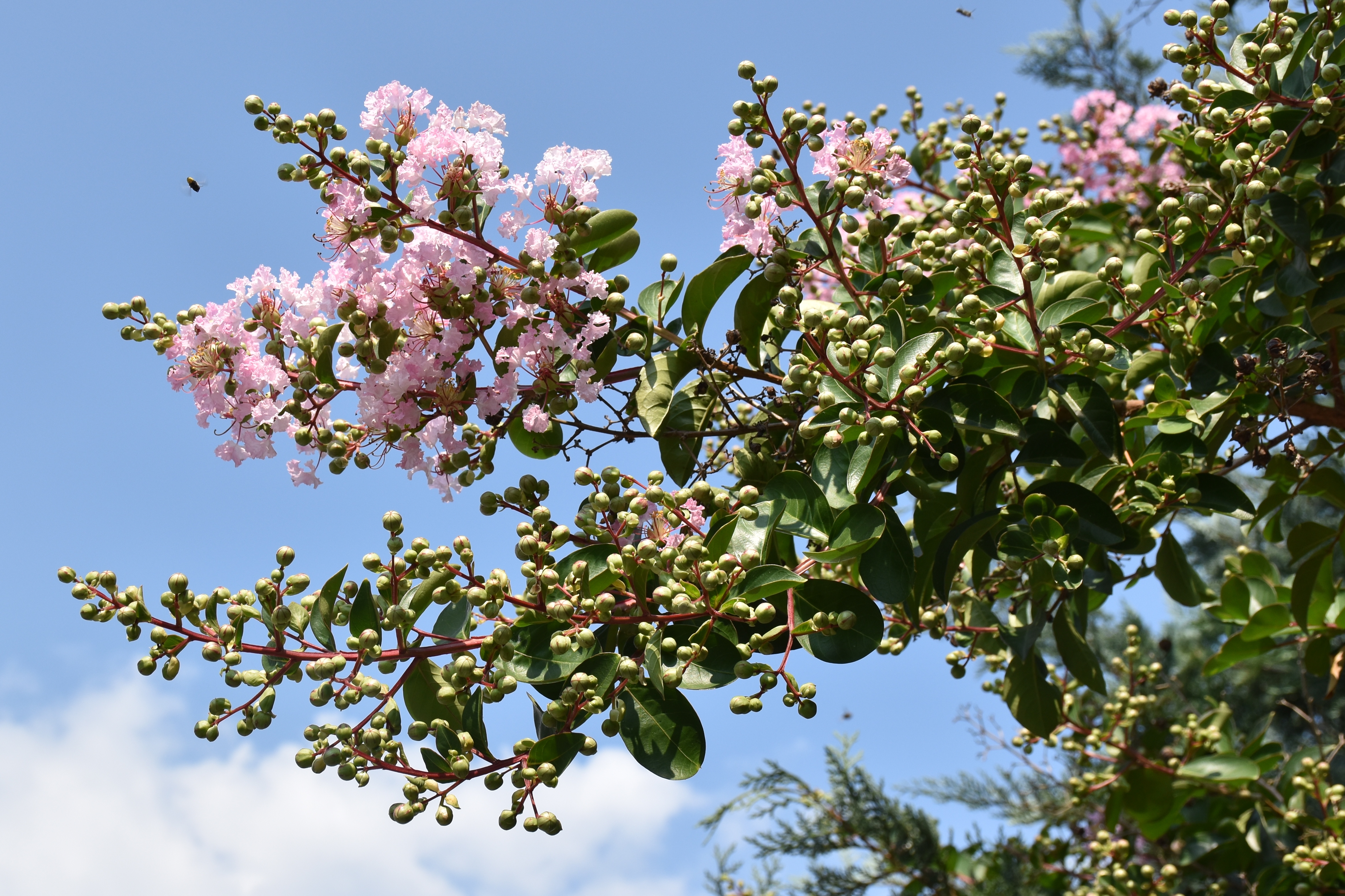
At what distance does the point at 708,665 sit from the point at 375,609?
2.00 ft

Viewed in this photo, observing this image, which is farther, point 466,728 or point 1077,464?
point 1077,464

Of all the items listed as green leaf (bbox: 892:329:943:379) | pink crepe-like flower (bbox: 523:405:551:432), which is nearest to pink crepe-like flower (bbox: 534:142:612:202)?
pink crepe-like flower (bbox: 523:405:551:432)

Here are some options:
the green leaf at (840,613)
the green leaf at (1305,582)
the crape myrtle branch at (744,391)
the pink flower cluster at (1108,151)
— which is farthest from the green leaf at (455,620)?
the pink flower cluster at (1108,151)

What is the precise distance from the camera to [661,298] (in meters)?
2.13

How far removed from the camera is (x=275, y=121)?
5.75 feet

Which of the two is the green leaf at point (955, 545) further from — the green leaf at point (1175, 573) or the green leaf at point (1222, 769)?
the green leaf at point (1222, 769)

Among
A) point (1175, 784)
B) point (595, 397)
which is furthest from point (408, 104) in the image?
point (1175, 784)

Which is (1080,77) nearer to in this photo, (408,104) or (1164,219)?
(1164,219)

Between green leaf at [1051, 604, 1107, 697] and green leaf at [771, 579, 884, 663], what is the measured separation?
812 millimetres

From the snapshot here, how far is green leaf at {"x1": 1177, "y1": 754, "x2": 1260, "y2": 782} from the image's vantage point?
3.23 meters

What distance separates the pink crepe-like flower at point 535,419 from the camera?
1.96 m

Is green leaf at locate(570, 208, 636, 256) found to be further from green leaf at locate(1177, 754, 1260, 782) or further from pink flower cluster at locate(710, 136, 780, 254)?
green leaf at locate(1177, 754, 1260, 782)

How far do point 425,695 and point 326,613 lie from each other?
0.82 ft

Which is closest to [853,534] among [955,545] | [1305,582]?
[955,545]
